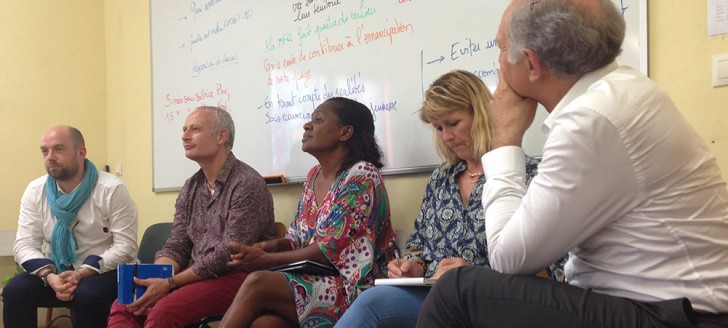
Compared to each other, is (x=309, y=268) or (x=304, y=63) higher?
(x=304, y=63)

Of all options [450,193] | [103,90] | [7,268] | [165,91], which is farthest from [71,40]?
[450,193]

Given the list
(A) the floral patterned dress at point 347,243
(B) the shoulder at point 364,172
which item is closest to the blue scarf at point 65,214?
(A) the floral patterned dress at point 347,243

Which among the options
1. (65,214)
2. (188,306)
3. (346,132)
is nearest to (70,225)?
(65,214)

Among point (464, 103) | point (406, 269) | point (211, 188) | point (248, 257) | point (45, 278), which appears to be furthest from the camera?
point (45, 278)

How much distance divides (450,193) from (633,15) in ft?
2.58

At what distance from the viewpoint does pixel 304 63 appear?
334 centimetres

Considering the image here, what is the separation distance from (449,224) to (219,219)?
3.52 ft

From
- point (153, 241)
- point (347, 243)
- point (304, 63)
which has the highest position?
point (304, 63)

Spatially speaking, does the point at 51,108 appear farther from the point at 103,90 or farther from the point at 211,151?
the point at 211,151

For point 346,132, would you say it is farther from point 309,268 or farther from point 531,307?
point 531,307

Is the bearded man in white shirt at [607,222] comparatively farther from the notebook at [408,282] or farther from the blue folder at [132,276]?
the blue folder at [132,276]

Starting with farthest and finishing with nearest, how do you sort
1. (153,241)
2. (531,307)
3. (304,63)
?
(153,241) → (304,63) → (531,307)

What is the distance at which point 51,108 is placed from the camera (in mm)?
4477

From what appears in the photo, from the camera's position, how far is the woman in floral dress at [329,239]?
90.6 inches
